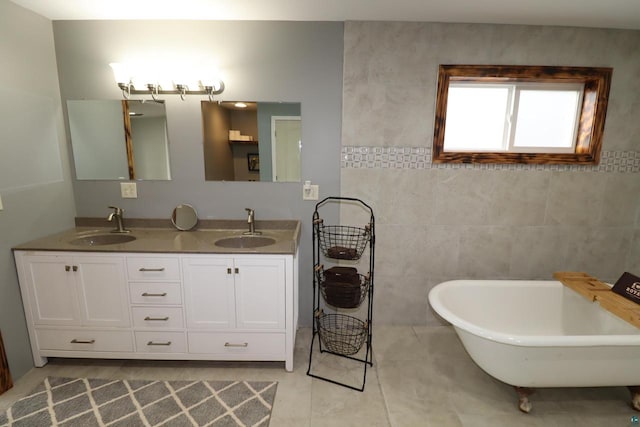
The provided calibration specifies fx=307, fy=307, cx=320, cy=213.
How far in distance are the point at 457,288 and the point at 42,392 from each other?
279 centimetres

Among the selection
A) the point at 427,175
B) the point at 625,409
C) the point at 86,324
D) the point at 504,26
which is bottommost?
the point at 625,409

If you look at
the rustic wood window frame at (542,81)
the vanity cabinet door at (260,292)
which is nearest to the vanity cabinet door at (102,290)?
the vanity cabinet door at (260,292)

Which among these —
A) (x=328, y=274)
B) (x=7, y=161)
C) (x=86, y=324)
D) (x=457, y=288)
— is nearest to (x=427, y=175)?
(x=457, y=288)

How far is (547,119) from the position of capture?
251cm

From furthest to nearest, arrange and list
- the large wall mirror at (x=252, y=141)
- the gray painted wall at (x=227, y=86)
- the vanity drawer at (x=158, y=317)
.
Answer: the large wall mirror at (x=252, y=141), the gray painted wall at (x=227, y=86), the vanity drawer at (x=158, y=317)

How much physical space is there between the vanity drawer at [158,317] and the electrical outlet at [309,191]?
1185 mm

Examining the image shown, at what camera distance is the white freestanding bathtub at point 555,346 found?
5.28ft

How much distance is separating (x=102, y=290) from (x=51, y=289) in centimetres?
33

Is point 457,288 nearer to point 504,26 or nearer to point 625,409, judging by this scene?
point 625,409

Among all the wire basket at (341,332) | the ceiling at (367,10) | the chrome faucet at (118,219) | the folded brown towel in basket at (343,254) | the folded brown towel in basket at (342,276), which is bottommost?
the wire basket at (341,332)

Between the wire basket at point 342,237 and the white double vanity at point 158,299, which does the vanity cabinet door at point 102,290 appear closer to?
the white double vanity at point 158,299

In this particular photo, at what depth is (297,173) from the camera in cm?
240

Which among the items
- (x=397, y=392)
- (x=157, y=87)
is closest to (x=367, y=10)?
(x=157, y=87)

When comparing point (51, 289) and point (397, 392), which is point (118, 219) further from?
point (397, 392)
